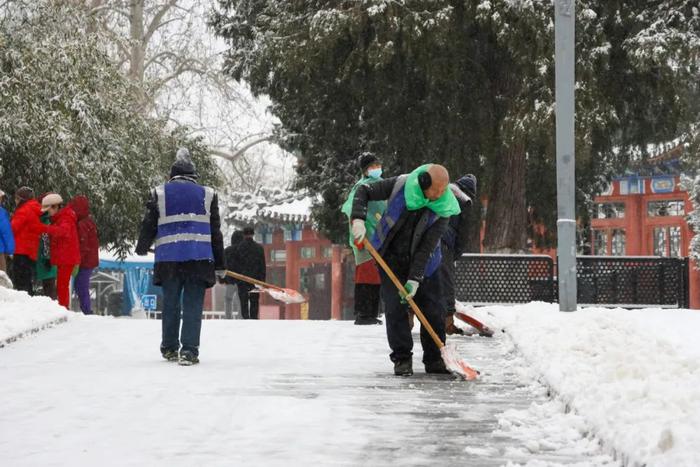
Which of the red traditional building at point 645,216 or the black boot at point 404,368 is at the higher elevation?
the red traditional building at point 645,216

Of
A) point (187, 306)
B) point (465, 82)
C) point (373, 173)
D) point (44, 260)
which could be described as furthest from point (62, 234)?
point (465, 82)

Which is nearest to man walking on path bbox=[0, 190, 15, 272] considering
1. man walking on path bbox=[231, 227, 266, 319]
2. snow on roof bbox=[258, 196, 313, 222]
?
man walking on path bbox=[231, 227, 266, 319]

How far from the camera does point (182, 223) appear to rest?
9.45 m

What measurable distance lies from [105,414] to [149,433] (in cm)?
69

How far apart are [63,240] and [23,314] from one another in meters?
2.58

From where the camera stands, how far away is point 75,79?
2039 centimetres

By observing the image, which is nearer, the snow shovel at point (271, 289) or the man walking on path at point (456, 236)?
the man walking on path at point (456, 236)

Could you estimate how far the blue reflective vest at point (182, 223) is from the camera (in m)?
9.41

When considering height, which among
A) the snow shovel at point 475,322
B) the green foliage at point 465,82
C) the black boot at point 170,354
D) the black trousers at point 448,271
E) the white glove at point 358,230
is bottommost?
the black boot at point 170,354

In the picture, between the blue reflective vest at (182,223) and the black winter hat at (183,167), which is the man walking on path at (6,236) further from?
the blue reflective vest at (182,223)

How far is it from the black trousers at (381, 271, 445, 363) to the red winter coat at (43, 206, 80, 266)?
7083mm

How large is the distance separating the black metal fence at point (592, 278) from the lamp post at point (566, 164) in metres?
6.91

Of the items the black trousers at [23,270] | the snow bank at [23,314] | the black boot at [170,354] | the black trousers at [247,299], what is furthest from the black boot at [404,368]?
the black trousers at [247,299]

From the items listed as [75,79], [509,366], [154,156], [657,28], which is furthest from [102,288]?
[509,366]
